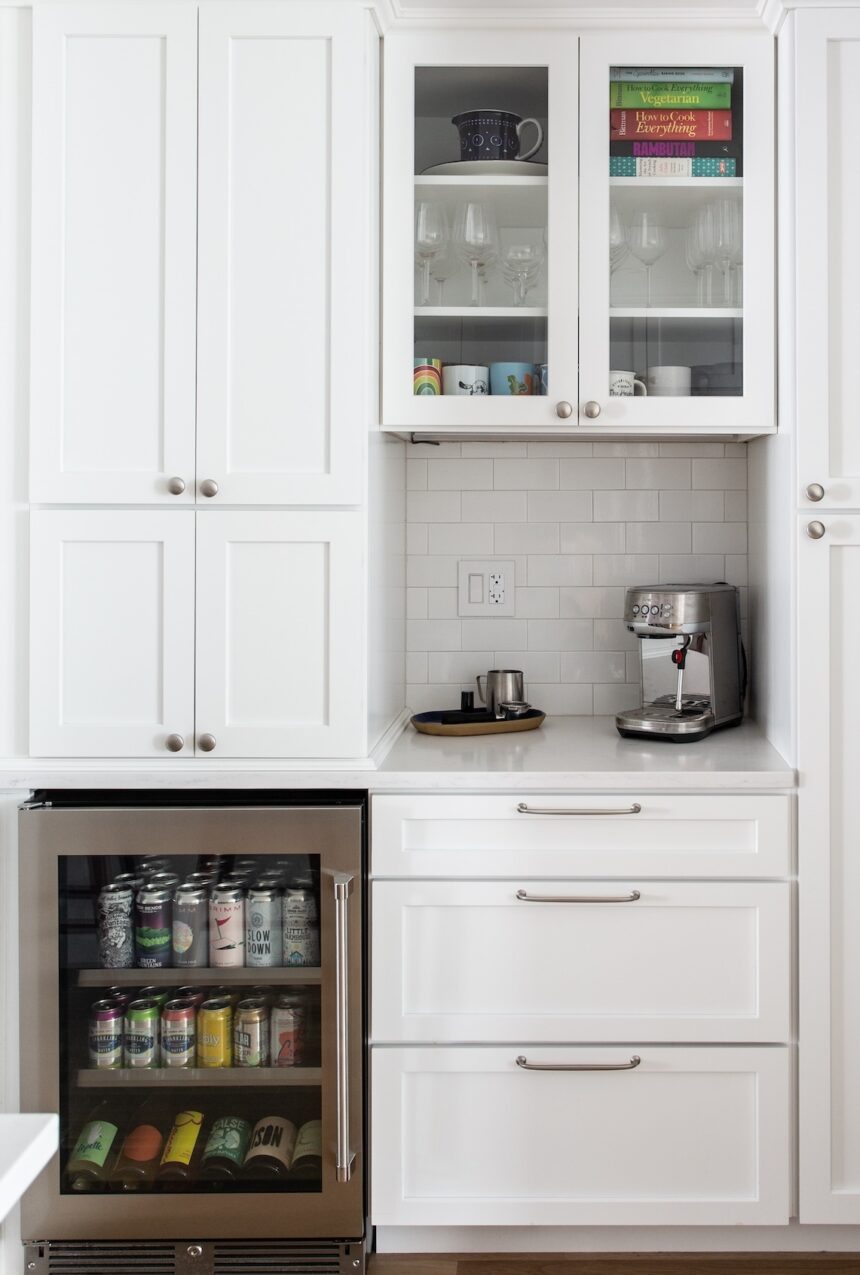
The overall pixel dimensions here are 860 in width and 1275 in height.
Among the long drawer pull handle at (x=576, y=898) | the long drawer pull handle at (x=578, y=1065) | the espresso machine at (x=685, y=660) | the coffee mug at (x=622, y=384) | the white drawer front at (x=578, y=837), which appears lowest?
the long drawer pull handle at (x=578, y=1065)

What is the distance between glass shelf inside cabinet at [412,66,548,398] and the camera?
199 centimetres

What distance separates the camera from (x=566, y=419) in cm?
200

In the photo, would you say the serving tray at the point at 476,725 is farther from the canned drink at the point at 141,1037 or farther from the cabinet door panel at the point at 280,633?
the canned drink at the point at 141,1037

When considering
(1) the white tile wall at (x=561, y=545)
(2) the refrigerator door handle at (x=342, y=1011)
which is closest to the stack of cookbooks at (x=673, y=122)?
(1) the white tile wall at (x=561, y=545)

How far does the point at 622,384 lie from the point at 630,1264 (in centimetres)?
164

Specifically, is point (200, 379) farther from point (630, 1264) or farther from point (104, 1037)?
point (630, 1264)

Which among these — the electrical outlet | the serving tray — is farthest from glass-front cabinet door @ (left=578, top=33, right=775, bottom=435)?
the serving tray

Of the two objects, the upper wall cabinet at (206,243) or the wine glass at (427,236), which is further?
the wine glass at (427,236)

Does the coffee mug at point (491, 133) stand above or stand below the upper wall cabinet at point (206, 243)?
above

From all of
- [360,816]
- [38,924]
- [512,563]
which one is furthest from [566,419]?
[38,924]

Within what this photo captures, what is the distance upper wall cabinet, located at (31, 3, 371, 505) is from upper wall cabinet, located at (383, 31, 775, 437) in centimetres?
22

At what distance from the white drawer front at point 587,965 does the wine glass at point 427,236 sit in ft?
3.75

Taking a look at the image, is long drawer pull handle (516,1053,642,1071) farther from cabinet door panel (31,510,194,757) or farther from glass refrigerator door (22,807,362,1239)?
cabinet door panel (31,510,194,757)

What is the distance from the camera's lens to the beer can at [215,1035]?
5.99 feet
